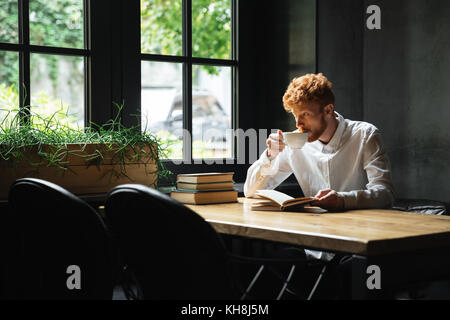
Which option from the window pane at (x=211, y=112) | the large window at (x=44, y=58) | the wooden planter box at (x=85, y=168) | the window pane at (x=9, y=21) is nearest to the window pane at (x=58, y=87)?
the large window at (x=44, y=58)

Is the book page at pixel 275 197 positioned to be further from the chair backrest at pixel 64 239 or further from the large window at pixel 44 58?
the large window at pixel 44 58

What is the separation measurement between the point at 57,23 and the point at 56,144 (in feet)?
3.05

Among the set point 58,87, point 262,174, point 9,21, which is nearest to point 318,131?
point 262,174

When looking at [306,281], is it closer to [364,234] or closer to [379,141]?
[379,141]

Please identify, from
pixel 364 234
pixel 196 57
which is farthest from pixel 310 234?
pixel 196 57

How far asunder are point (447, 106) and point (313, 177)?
0.87 metres

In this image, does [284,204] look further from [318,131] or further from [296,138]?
[318,131]

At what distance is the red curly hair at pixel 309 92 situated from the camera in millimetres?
2838

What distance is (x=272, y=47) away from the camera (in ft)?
13.3

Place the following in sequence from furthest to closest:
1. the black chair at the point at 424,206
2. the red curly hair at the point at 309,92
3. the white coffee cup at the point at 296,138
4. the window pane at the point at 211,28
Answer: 1. the window pane at the point at 211,28
2. the red curly hair at the point at 309,92
3. the black chair at the point at 424,206
4. the white coffee cup at the point at 296,138

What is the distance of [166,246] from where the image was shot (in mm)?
1389

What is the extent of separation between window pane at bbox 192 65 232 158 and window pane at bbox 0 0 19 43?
1165 mm

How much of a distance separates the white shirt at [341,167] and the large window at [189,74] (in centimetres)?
77

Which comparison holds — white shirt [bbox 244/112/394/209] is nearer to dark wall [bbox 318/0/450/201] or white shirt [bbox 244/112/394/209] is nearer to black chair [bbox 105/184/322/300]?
dark wall [bbox 318/0/450/201]
